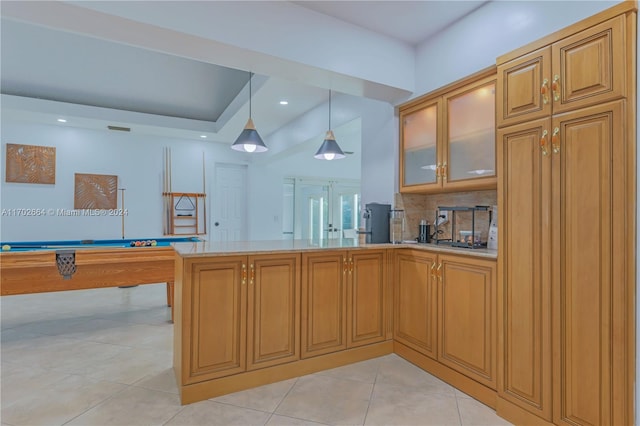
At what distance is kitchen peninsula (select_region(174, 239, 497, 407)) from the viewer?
6.88 ft

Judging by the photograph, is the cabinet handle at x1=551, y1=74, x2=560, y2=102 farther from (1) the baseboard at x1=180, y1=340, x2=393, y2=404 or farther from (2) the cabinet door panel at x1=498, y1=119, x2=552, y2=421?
(1) the baseboard at x1=180, y1=340, x2=393, y2=404

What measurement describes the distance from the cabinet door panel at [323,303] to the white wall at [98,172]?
15.7 feet

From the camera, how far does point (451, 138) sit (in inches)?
103

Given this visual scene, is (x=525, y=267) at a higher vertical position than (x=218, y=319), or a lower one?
higher

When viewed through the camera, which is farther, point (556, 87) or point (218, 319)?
point (218, 319)

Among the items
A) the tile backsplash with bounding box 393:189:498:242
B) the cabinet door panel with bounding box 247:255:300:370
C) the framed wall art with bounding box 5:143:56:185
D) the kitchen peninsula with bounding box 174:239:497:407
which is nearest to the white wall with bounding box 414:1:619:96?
the tile backsplash with bounding box 393:189:498:242

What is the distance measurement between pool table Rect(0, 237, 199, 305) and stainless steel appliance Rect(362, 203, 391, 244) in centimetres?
209

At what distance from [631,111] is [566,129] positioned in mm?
254

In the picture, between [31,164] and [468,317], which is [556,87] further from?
[31,164]

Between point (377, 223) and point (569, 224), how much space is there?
153cm

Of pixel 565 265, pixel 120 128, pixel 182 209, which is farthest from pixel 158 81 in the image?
pixel 565 265

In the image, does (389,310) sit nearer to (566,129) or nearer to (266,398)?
(266,398)

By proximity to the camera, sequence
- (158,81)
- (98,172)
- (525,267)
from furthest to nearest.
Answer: (98,172) → (158,81) → (525,267)

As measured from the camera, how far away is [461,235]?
2.77 meters
